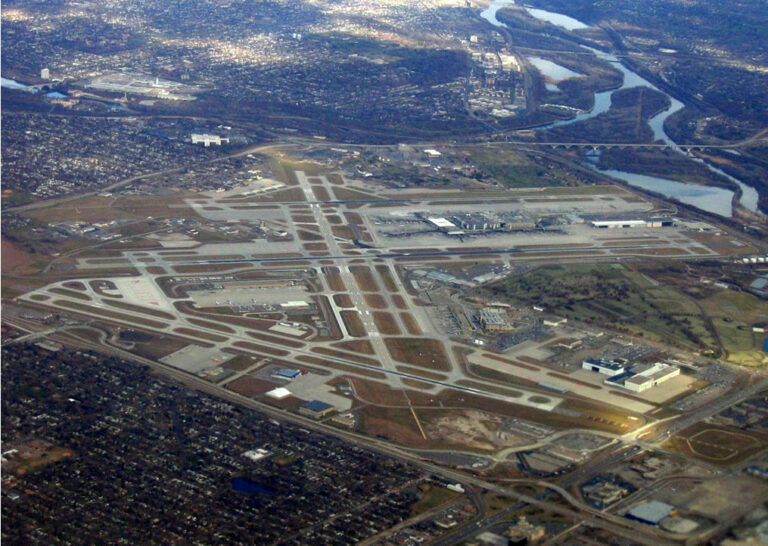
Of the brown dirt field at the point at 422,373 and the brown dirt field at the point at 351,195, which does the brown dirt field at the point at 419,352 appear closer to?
the brown dirt field at the point at 422,373

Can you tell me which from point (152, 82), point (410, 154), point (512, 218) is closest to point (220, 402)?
point (512, 218)

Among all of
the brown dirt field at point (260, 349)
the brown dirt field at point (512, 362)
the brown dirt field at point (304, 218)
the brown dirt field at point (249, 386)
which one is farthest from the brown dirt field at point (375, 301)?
the brown dirt field at point (304, 218)

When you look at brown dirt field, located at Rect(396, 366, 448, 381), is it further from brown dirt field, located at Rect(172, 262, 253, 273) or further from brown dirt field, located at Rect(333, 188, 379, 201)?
brown dirt field, located at Rect(333, 188, 379, 201)

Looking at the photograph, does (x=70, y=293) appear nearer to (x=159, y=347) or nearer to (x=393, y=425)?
(x=159, y=347)

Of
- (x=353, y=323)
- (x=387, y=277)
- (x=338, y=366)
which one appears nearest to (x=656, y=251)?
(x=387, y=277)

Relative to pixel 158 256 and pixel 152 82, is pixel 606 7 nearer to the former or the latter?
pixel 152 82
